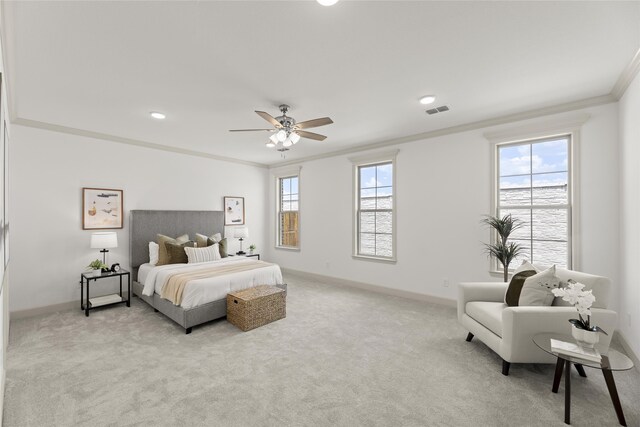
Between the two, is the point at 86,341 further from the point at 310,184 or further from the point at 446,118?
the point at 446,118

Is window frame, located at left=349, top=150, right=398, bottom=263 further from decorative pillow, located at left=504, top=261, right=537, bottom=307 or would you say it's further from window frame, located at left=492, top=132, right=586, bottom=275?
decorative pillow, located at left=504, top=261, right=537, bottom=307

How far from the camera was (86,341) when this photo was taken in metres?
3.07

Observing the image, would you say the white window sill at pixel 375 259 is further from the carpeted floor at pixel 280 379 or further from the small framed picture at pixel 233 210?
the small framed picture at pixel 233 210

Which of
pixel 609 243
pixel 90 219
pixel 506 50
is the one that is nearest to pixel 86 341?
pixel 90 219

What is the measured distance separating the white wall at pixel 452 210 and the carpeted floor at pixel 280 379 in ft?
3.62

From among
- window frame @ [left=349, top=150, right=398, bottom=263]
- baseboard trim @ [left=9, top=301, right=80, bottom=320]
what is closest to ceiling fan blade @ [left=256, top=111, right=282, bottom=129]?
window frame @ [left=349, top=150, right=398, bottom=263]

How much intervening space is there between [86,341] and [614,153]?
20.2 ft

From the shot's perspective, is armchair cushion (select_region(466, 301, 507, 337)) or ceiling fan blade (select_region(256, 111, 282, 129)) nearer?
armchair cushion (select_region(466, 301, 507, 337))

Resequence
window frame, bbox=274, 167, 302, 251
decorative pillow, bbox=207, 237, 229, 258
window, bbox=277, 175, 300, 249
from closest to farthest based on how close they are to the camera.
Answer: decorative pillow, bbox=207, 237, 229, 258
window frame, bbox=274, 167, 302, 251
window, bbox=277, 175, 300, 249

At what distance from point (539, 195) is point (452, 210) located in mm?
1058

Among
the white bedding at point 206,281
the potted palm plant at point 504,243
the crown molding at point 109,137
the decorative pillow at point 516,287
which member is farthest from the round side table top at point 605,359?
the crown molding at point 109,137

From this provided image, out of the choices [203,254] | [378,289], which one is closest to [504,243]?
[378,289]

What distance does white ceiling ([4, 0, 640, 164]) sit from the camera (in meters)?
1.89

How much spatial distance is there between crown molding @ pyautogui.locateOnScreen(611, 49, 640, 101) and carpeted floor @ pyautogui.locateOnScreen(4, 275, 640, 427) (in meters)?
2.67
